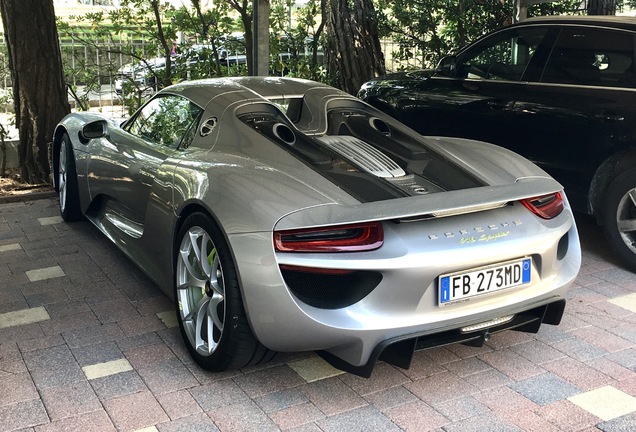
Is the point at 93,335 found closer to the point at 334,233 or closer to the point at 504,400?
the point at 334,233

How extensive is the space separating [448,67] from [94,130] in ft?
9.81

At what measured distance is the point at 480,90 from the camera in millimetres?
5824

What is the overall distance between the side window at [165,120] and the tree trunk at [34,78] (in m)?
2.73

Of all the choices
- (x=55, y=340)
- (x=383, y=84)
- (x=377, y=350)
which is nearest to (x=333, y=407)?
(x=377, y=350)

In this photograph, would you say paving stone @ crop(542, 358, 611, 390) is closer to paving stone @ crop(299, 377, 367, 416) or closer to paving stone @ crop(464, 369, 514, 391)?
paving stone @ crop(464, 369, 514, 391)

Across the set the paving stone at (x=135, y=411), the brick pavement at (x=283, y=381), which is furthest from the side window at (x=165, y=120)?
the paving stone at (x=135, y=411)

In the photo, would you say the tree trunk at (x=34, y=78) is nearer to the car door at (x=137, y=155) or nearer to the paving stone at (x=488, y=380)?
the car door at (x=137, y=155)

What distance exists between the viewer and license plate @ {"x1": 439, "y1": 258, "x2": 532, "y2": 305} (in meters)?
2.99

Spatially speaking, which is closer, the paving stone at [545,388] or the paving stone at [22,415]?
the paving stone at [22,415]

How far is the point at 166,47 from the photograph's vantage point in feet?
29.3

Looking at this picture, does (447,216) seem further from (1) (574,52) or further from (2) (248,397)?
(1) (574,52)

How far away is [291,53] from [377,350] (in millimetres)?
7457

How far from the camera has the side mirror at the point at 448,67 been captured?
6.13 m

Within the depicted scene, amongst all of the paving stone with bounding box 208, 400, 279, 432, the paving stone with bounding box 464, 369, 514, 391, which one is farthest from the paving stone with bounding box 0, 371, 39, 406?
the paving stone with bounding box 464, 369, 514, 391
